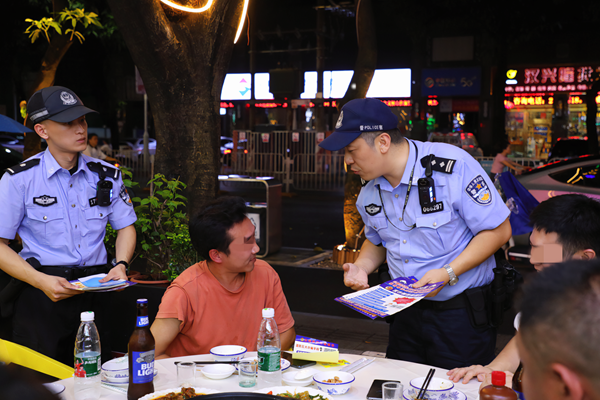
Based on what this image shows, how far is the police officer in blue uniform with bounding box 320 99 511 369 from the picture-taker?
288cm

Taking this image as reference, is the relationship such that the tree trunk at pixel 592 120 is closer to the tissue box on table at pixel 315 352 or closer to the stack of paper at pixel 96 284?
the tissue box on table at pixel 315 352

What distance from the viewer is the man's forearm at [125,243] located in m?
3.63

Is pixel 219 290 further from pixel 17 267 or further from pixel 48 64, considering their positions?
pixel 48 64

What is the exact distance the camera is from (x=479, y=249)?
2.88 m

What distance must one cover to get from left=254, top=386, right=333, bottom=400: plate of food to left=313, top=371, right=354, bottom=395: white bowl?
0.10 ft

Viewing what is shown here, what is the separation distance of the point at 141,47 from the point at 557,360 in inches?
195

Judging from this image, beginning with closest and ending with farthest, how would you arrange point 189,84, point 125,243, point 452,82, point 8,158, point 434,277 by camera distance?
1. point 434,277
2. point 125,243
3. point 189,84
4. point 8,158
5. point 452,82

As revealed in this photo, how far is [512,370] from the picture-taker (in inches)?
94.7

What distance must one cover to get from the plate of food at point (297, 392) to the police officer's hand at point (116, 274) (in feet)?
4.47

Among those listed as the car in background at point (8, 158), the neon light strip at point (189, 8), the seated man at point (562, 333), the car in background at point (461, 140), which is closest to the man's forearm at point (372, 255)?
the seated man at point (562, 333)

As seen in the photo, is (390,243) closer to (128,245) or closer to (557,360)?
(128,245)

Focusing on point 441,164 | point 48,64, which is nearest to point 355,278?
point 441,164

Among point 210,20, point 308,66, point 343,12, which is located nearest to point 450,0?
point 343,12

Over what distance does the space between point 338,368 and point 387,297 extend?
0.40m
